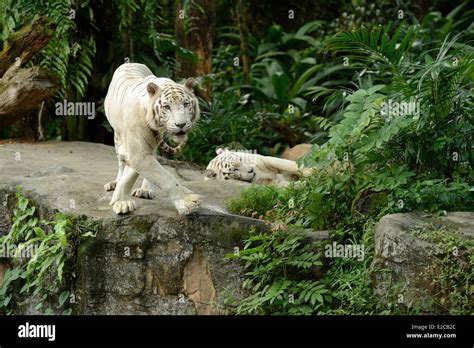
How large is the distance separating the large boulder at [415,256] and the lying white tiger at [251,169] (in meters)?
2.86

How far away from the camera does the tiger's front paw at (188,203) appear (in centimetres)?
722

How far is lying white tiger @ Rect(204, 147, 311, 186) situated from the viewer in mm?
9836

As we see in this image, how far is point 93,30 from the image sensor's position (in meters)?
11.6

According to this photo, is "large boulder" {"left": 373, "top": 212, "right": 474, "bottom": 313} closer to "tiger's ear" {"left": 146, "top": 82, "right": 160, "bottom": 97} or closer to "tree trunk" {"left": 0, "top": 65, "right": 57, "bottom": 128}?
"tiger's ear" {"left": 146, "top": 82, "right": 160, "bottom": 97}

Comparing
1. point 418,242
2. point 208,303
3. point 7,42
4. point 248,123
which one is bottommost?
point 208,303

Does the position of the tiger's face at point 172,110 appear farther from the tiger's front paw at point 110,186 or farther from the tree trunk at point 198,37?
the tree trunk at point 198,37

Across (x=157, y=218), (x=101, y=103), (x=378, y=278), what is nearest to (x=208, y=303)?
(x=157, y=218)

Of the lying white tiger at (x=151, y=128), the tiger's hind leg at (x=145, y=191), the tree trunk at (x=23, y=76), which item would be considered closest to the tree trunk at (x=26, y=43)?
the tree trunk at (x=23, y=76)

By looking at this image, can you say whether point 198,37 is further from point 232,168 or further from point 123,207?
point 123,207

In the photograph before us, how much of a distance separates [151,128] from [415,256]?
234cm

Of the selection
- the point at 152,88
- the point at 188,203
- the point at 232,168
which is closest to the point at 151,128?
the point at 152,88

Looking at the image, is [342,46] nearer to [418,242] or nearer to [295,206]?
[295,206]

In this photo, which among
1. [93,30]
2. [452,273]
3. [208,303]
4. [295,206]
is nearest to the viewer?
[452,273]

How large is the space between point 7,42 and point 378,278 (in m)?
5.94
